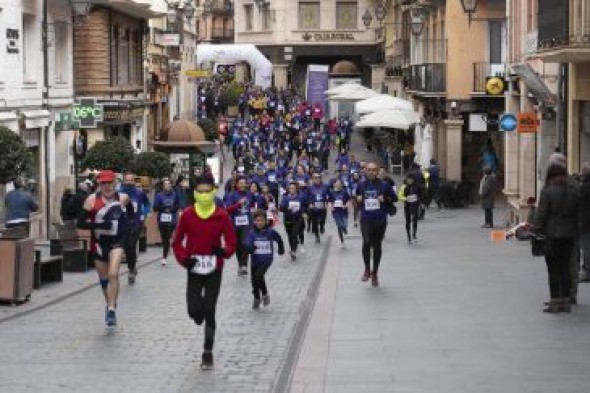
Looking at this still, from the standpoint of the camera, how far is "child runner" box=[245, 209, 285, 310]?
1667 centimetres

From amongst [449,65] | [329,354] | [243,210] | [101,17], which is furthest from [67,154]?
[329,354]

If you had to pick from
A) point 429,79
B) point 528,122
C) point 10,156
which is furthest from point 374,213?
point 429,79

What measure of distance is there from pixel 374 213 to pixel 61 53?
19.4 meters

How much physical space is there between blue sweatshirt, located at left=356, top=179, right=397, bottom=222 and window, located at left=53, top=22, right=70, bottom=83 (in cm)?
1782

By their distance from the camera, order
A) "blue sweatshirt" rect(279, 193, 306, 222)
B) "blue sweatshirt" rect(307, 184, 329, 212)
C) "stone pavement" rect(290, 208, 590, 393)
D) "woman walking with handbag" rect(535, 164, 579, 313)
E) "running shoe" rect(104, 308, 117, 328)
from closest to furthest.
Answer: "stone pavement" rect(290, 208, 590, 393), "running shoe" rect(104, 308, 117, 328), "woman walking with handbag" rect(535, 164, 579, 313), "blue sweatshirt" rect(279, 193, 306, 222), "blue sweatshirt" rect(307, 184, 329, 212)

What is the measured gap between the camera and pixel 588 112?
2388 centimetres

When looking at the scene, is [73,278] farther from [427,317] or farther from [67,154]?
[67,154]

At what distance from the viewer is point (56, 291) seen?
64.3 feet

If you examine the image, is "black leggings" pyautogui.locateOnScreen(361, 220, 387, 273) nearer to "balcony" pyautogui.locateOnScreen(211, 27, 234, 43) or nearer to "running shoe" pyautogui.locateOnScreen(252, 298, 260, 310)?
"running shoe" pyautogui.locateOnScreen(252, 298, 260, 310)

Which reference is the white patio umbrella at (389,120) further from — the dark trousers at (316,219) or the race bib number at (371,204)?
the race bib number at (371,204)

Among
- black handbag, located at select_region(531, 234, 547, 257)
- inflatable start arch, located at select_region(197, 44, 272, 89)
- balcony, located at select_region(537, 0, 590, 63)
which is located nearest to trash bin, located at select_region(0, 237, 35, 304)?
black handbag, located at select_region(531, 234, 547, 257)

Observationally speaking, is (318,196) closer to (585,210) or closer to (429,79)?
(585,210)

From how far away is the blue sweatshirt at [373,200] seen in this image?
18859 millimetres

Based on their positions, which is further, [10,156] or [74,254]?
[74,254]
